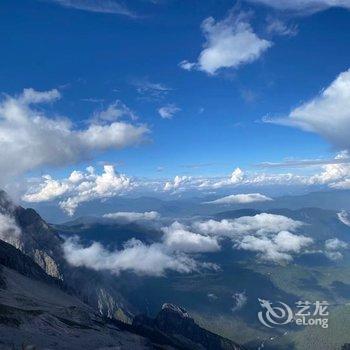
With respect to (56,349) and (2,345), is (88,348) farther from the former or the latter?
(2,345)

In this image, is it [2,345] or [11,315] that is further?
[11,315]

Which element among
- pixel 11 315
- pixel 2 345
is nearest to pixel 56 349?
pixel 2 345

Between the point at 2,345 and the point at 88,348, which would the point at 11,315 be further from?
the point at 2,345

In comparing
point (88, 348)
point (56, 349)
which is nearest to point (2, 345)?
point (56, 349)

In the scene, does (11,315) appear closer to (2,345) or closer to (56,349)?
(56,349)

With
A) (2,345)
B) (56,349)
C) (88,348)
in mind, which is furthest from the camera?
(88,348)

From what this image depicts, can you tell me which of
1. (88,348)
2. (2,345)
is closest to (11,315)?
(88,348)

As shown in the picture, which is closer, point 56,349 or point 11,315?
point 56,349

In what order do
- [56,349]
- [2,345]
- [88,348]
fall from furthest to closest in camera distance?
1. [88,348]
2. [56,349]
3. [2,345]
